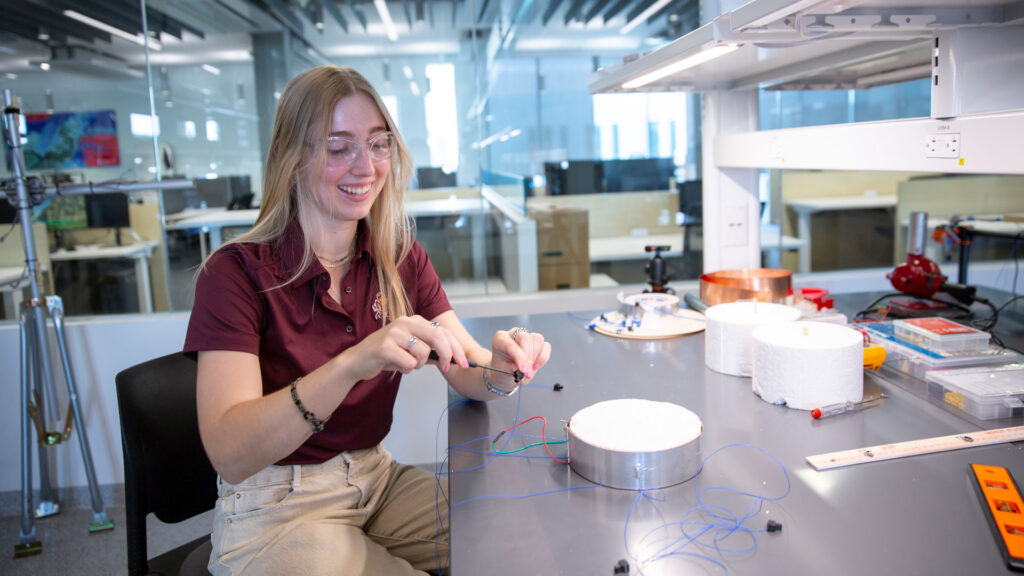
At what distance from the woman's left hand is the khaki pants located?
0.25m

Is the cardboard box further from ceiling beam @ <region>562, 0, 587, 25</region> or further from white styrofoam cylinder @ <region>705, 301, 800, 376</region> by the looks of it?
white styrofoam cylinder @ <region>705, 301, 800, 376</region>

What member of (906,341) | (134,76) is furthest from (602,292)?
(134,76)

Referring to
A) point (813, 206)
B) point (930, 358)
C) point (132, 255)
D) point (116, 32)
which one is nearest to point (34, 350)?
point (132, 255)

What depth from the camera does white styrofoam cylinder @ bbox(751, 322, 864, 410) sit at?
132cm

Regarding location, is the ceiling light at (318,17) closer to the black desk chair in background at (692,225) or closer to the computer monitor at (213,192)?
the computer monitor at (213,192)

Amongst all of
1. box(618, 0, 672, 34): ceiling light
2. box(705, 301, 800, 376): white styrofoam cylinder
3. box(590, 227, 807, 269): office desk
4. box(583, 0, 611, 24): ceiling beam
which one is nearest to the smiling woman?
box(705, 301, 800, 376): white styrofoam cylinder

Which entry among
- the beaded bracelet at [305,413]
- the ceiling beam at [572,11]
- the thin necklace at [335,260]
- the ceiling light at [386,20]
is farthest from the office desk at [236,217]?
the beaded bracelet at [305,413]

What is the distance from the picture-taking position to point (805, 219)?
12.7 feet

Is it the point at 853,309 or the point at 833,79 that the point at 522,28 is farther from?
the point at 853,309

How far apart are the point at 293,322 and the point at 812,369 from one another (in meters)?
0.95

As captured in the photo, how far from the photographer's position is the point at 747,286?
2.11m

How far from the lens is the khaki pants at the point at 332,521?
3.83 feet

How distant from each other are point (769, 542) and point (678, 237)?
109 inches

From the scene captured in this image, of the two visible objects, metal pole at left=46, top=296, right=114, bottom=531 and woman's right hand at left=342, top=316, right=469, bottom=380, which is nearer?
woman's right hand at left=342, top=316, right=469, bottom=380
